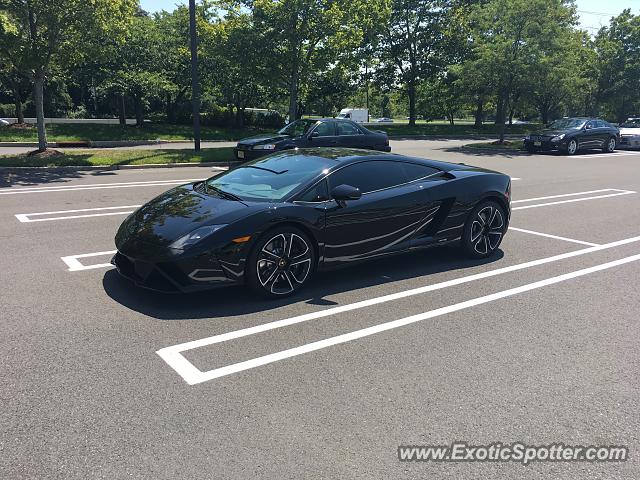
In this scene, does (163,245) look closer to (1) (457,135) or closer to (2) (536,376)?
(2) (536,376)

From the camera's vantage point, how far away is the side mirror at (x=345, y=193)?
4977 millimetres

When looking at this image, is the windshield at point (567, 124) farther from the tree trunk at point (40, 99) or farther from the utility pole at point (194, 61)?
the tree trunk at point (40, 99)

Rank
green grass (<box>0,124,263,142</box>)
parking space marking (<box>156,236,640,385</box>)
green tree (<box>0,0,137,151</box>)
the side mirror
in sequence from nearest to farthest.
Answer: parking space marking (<box>156,236,640,385</box>) → the side mirror → green tree (<box>0,0,137,151</box>) → green grass (<box>0,124,263,142</box>)

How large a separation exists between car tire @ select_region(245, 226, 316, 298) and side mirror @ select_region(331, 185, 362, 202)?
1.57 ft

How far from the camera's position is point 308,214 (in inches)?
195

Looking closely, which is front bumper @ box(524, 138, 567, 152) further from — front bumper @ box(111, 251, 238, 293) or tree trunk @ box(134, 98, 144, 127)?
front bumper @ box(111, 251, 238, 293)

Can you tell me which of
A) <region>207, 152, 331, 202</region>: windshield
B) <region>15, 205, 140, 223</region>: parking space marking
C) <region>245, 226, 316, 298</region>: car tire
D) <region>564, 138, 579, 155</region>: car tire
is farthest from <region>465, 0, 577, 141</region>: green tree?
<region>245, 226, 316, 298</region>: car tire

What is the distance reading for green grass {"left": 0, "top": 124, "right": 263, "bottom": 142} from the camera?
22391mm

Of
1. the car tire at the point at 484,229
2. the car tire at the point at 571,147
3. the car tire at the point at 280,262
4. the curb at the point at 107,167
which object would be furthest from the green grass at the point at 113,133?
the car tire at the point at 484,229

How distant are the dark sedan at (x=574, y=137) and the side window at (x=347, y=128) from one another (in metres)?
10.4

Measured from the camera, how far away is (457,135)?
35.6 metres

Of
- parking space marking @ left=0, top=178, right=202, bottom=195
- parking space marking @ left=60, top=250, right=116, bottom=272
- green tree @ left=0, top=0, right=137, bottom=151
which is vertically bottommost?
parking space marking @ left=60, top=250, right=116, bottom=272

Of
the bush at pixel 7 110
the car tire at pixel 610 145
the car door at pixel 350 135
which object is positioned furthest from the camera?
the bush at pixel 7 110

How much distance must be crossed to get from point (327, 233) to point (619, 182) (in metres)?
11.8
